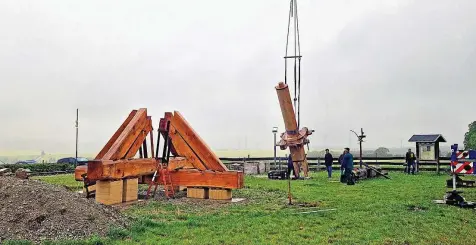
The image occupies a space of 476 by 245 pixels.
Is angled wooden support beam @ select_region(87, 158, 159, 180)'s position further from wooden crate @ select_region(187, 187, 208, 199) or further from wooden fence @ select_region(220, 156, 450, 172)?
wooden fence @ select_region(220, 156, 450, 172)

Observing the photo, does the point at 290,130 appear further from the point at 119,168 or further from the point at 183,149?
the point at 119,168

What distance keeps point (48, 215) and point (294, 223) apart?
15.6 feet

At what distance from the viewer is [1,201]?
8695mm

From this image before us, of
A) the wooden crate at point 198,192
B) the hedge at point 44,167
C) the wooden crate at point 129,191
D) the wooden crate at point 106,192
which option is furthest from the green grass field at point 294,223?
the hedge at point 44,167

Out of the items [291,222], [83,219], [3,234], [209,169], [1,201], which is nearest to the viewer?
[3,234]

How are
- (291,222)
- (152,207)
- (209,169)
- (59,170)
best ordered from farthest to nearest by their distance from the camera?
(59,170) → (209,169) → (152,207) → (291,222)

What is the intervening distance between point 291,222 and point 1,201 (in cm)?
574

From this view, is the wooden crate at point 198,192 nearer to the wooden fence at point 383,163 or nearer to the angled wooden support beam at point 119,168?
the angled wooden support beam at point 119,168

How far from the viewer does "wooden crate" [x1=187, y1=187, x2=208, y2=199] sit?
13.9m

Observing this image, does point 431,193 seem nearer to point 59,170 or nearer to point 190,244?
point 190,244

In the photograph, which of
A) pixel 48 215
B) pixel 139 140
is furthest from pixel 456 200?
pixel 48 215

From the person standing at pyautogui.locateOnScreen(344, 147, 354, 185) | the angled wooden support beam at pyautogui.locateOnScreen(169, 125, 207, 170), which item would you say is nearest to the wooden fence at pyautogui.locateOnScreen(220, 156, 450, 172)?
the person standing at pyautogui.locateOnScreen(344, 147, 354, 185)

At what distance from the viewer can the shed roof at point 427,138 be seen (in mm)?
28592

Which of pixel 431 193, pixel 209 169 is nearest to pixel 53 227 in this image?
pixel 209 169
